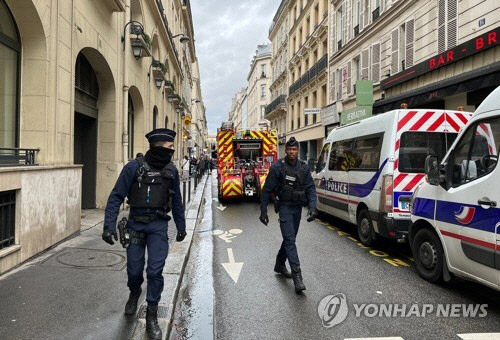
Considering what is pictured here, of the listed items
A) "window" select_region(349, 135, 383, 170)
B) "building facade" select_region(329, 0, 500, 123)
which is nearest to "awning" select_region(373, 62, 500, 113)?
"building facade" select_region(329, 0, 500, 123)

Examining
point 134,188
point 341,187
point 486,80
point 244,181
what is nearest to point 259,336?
point 134,188

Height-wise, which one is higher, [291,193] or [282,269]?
[291,193]

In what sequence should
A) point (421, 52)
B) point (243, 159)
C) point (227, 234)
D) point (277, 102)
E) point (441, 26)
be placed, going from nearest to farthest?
point (227, 234)
point (441, 26)
point (421, 52)
point (243, 159)
point (277, 102)

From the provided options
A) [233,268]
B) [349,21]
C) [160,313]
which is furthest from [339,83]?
[160,313]

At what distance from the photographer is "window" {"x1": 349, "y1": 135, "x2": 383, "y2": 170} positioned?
22.5 feet

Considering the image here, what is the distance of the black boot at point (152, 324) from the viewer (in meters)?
3.34

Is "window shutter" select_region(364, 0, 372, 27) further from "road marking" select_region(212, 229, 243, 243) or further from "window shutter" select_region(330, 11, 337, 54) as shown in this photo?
"road marking" select_region(212, 229, 243, 243)

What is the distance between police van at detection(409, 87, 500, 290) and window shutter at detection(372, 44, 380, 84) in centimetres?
1369

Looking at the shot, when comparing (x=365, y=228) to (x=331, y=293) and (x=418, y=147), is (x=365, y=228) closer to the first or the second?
(x=418, y=147)

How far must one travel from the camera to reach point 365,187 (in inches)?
282

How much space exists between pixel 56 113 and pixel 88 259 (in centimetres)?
254

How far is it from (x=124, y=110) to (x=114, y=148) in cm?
139

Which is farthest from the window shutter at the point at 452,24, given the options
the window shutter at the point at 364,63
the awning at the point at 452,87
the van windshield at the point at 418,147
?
the van windshield at the point at 418,147

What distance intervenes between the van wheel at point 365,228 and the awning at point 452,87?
5752mm
